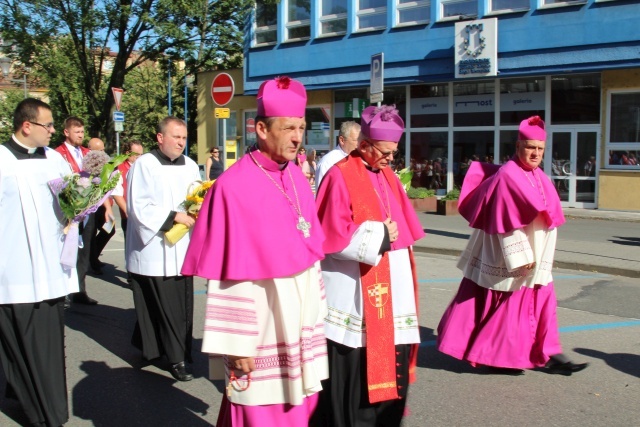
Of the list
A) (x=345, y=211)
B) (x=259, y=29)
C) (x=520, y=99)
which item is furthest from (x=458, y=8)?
(x=345, y=211)

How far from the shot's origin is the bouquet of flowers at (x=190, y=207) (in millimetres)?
5273

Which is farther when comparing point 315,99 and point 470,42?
point 315,99

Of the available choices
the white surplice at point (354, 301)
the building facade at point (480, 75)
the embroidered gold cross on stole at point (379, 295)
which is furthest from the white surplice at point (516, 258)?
the building facade at point (480, 75)

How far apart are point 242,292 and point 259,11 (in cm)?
2469

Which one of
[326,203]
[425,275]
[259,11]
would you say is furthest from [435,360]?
[259,11]

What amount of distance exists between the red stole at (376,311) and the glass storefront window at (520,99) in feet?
56.2

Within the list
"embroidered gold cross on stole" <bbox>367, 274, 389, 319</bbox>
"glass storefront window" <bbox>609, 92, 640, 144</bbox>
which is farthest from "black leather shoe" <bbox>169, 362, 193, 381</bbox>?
"glass storefront window" <bbox>609, 92, 640, 144</bbox>

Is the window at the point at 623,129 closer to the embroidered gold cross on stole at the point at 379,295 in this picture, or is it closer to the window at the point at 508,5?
the window at the point at 508,5

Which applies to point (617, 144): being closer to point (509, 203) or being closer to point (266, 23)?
point (266, 23)

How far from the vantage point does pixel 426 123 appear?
904 inches

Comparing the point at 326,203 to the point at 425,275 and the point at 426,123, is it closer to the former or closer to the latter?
the point at 425,275

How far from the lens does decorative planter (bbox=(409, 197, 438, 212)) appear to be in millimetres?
19812

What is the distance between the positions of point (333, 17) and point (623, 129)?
10226 mm

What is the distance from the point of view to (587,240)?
13.9 metres
